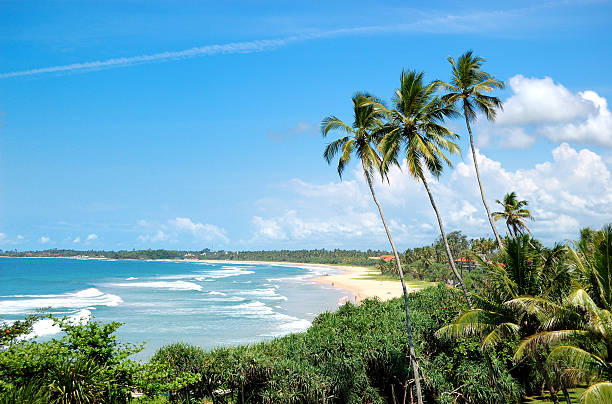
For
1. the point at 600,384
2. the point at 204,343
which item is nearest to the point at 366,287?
the point at 204,343

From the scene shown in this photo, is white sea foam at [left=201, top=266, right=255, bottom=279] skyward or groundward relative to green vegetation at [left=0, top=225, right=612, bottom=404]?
groundward

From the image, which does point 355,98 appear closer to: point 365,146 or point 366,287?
point 365,146

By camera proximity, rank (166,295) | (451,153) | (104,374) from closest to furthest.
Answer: (104,374), (451,153), (166,295)

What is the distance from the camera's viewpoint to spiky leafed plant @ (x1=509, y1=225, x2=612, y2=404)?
887 cm

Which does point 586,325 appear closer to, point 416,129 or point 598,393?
point 598,393

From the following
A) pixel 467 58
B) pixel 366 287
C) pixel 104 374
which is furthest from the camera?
pixel 366 287

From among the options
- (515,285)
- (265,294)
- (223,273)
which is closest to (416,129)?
(515,285)

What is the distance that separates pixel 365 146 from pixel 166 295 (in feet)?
187

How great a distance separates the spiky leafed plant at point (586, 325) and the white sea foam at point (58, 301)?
Result: 50.7 metres

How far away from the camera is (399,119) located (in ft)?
52.1

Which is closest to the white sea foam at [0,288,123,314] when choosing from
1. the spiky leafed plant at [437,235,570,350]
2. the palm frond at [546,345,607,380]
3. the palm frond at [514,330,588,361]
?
the spiky leafed plant at [437,235,570,350]

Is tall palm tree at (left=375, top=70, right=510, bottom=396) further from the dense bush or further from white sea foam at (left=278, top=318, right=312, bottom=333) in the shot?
white sea foam at (left=278, top=318, right=312, bottom=333)

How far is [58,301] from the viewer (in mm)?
55844

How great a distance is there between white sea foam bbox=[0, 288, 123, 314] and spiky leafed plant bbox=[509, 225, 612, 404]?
50.7m
